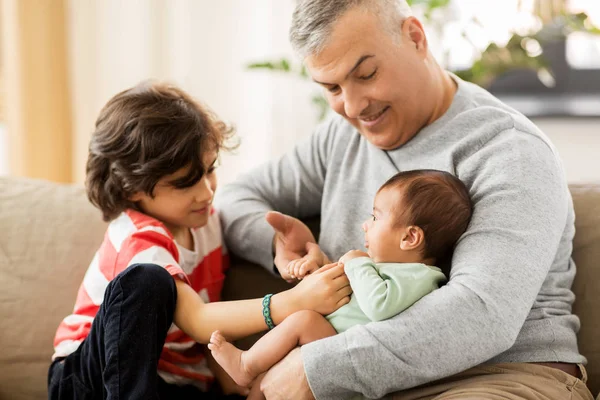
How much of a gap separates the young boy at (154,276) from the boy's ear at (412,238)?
148mm

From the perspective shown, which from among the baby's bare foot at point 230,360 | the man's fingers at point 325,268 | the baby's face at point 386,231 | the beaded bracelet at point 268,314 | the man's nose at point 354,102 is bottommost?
the baby's bare foot at point 230,360

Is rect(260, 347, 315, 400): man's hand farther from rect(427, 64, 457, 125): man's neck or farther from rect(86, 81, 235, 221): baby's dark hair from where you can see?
rect(427, 64, 457, 125): man's neck

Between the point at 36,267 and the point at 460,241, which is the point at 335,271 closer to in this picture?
the point at 460,241

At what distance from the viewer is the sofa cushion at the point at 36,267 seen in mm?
1852

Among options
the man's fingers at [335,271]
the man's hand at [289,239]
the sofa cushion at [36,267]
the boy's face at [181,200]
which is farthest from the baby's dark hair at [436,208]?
the sofa cushion at [36,267]

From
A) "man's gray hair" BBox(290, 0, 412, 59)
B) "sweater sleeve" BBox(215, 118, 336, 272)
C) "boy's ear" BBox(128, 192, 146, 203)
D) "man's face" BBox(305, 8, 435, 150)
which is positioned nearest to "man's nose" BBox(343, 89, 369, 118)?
"man's face" BBox(305, 8, 435, 150)

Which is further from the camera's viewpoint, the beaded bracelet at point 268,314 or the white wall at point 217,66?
the white wall at point 217,66

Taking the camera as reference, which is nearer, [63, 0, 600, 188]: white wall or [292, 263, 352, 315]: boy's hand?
[292, 263, 352, 315]: boy's hand

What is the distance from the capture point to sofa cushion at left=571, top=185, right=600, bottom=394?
1675mm

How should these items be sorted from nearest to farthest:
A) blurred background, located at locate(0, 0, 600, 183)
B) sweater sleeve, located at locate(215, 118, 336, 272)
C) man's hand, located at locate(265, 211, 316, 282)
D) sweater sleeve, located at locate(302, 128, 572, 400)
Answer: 1. sweater sleeve, located at locate(302, 128, 572, 400)
2. man's hand, located at locate(265, 211, 316, 282)
3. sweater sleeve, located at locate(215, 118, 336, 272)
4. blurred background, located at locate(0, 0, 600, 183)

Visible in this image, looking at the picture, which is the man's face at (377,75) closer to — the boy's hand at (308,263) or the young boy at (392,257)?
the young boy at (392,257)

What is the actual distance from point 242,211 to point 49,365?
608mm

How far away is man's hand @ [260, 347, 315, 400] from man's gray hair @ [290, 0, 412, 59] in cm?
64

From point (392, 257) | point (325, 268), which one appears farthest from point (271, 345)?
point (392, 257)
